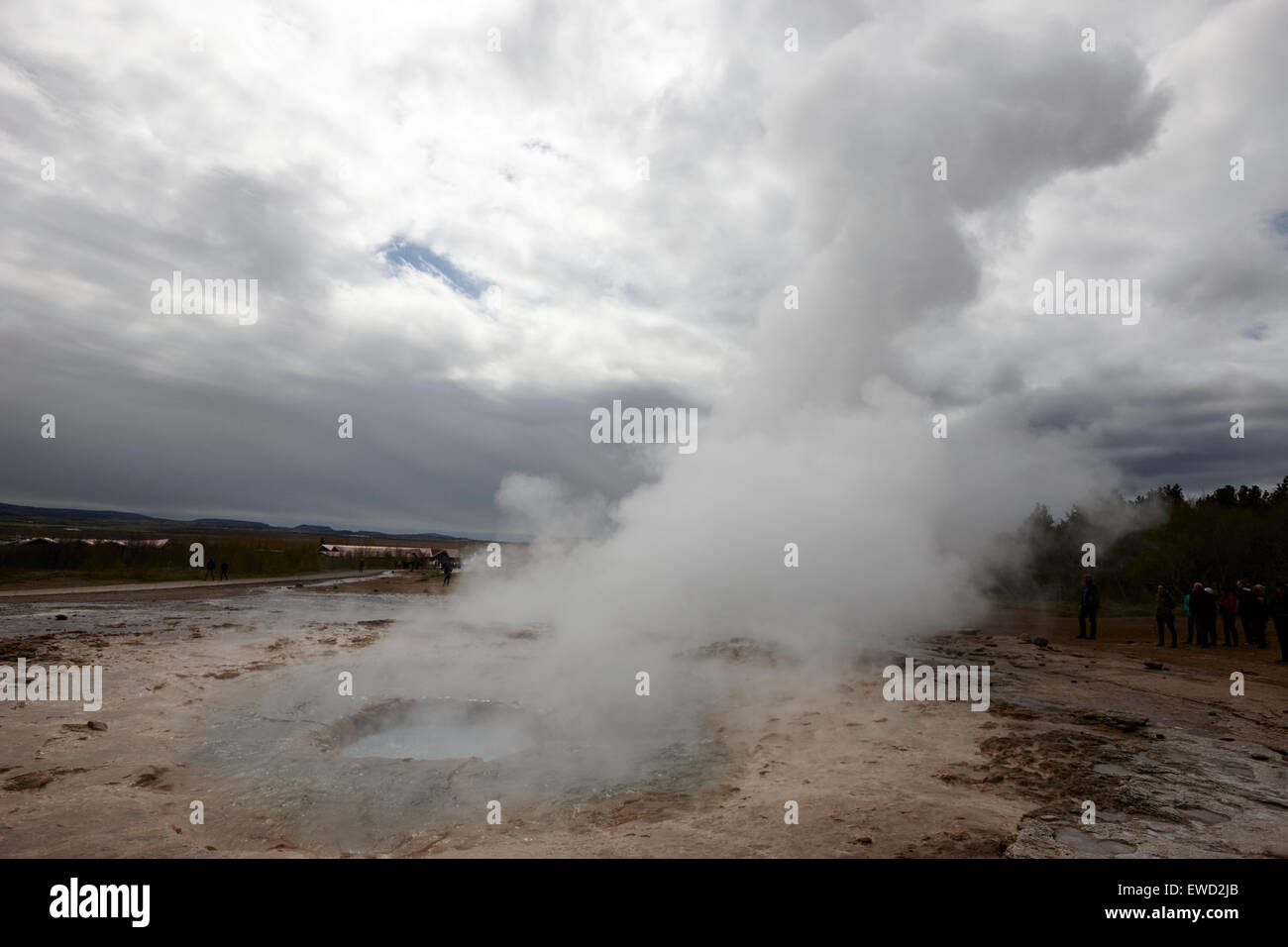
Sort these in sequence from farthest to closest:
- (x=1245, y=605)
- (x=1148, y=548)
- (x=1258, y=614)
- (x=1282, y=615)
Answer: (x=1148, y=548) < (x=1245, y=605) < (x=1258, y=614) < (x=1282, y=615)

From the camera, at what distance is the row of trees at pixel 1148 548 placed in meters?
30.3

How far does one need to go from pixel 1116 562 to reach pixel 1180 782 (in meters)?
35.2

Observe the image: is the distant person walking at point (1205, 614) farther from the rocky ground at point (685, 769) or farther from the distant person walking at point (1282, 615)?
the rocky ground at point (685, 769)

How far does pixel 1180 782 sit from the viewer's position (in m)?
6.34

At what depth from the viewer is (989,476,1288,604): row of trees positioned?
99.5 feet

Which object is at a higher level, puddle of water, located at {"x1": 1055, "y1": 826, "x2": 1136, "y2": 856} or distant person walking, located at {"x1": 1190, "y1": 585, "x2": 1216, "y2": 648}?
puddle of water, located at {"x1": 1055, "y1": 826, "x2": 1136, "y2": 856}

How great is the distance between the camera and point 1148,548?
33844 millimetres

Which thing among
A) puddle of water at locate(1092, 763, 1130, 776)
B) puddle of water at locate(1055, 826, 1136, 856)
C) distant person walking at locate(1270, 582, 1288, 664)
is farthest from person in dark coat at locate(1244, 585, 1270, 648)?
puddle of water at locate(1055, 826, 1136, 856)

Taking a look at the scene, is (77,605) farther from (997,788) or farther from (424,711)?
(997,788)

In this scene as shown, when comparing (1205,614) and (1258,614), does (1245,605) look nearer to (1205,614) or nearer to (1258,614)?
(1258,614)

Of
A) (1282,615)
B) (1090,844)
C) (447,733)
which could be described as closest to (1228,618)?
(1282,615)


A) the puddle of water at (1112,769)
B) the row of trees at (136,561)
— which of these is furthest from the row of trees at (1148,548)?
the row of trees at (136,561)

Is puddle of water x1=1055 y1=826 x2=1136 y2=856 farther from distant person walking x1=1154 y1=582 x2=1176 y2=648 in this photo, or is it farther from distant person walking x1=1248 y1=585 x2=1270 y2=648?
distant person walking x1=1248 y1=585 x2=1270 y2=648
